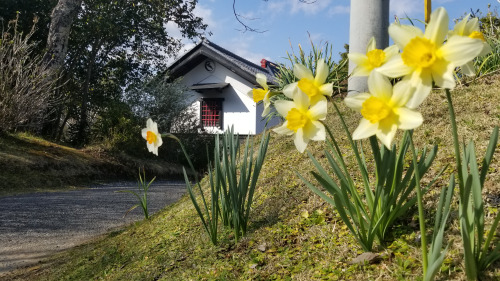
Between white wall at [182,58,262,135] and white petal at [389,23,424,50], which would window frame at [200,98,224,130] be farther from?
white petal at [389,23,424,50]

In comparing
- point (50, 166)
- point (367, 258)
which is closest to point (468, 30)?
point (367, 258)

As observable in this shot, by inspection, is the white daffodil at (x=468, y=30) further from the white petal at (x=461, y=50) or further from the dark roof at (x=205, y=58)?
the dark roof at (x=205, y=58)

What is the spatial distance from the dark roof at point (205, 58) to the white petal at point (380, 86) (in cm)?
1503

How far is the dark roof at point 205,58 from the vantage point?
16.8 metres

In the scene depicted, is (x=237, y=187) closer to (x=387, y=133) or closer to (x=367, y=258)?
(x=367, y=258)

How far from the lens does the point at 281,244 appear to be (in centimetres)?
229

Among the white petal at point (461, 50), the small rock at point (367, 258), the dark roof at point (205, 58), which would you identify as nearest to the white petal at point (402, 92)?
the white petal at point (461, 50)

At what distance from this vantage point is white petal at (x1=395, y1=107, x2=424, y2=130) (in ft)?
3.79

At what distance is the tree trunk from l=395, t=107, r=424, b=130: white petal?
12.3m

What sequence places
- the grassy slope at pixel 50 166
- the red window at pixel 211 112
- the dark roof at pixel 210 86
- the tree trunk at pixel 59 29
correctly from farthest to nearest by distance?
→ the red window at pixel 211 112 < the dark roof at pixel 210 86 < the tree trunk at pixel 59 29 < the grassy slope at pixel 50 166

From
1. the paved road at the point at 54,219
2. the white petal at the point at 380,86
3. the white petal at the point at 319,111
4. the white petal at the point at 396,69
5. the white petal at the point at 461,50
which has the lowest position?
the paved road at the point at 54,219

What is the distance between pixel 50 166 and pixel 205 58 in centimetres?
1032

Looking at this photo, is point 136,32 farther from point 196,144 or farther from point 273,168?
point 273,168

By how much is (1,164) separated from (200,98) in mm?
10947
